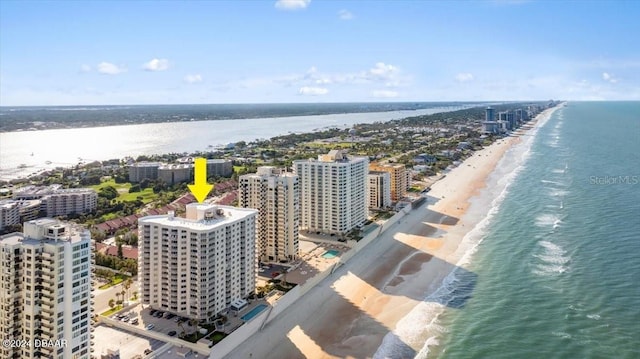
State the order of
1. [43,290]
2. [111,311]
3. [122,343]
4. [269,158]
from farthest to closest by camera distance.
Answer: [269,158], [111,311], [122,343], [43,290]

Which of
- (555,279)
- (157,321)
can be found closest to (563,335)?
(555,279)

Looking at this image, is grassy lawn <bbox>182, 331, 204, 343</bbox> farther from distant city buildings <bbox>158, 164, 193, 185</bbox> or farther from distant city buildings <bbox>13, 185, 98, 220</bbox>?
distant city buildings <bbox>158, 164, 193, 185</bbox>

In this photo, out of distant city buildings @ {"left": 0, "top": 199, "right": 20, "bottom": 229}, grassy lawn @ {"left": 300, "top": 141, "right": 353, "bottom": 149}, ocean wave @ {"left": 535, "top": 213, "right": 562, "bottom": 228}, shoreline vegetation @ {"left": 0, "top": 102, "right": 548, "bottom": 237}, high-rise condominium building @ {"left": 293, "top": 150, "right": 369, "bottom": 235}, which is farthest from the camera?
grassy lawn @ {"left": 300, "top": 141, "right": 353, "bottom": 149}


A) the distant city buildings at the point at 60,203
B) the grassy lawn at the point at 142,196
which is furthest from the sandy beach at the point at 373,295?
the distant city buildings at the point at 60,203

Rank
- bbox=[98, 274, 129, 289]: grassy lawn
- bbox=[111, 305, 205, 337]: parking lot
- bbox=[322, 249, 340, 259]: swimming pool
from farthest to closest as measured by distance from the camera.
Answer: bbox=[322, 249, 340, 259]: swimming pool < bbox=[98, 274, 129, 289]: grassy lawn < bbox=[111, 305, 205, 337]: parking lot

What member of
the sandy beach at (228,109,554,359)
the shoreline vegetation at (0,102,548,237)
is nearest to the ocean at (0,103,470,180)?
the shoreline vegetation at (0,102,548,237)

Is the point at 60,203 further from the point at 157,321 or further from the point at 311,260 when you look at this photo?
the point at 157,321
